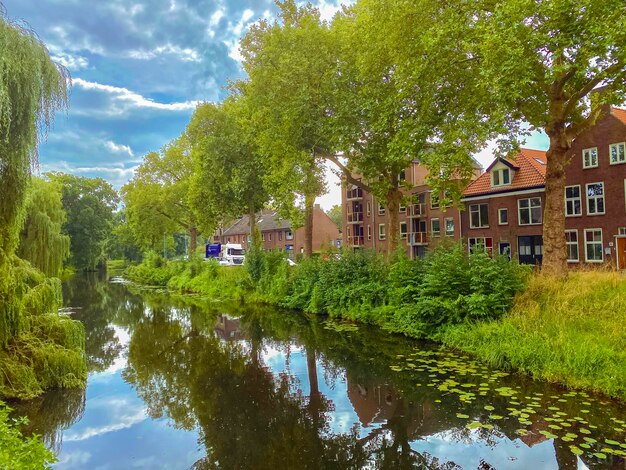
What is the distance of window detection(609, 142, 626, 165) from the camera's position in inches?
924

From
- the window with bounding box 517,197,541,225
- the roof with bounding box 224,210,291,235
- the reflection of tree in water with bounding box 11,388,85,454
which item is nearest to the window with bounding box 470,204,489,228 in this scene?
the window with bounding box 517,197,541,225

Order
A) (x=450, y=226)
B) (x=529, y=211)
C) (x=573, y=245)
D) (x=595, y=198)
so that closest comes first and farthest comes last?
(x=595, y=198)
(x=573, y=245)
(x=529, y=211)
(x=450, y=226)

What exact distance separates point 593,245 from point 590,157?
5.36 m

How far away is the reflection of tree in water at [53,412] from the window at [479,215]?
2950cm

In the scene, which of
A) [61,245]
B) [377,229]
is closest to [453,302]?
[61,245]

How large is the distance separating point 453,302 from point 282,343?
5.85 meters

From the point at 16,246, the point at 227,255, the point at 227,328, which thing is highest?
the point at 227,255

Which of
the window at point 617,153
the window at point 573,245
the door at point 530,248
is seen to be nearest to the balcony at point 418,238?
the door at point 530,248

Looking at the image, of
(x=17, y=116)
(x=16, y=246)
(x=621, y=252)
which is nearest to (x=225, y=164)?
(x=16, y=246)

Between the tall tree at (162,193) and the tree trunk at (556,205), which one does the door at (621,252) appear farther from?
the tall tree at (162,193)

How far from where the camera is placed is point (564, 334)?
9766 millimetres

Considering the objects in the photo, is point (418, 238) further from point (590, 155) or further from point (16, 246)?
point (16, 246)

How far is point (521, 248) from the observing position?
1176 inches

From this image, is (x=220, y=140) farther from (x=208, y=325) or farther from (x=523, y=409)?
(x=523, y=409)
